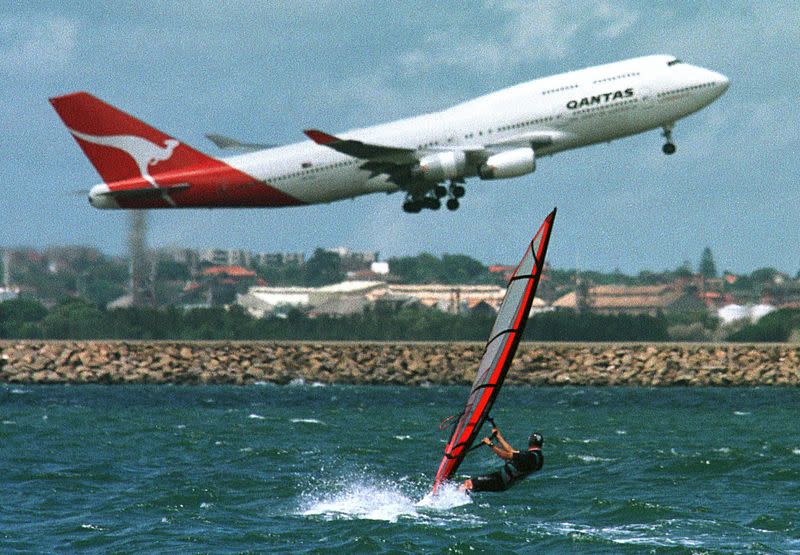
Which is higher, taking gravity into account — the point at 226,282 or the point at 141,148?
the point at 141,148

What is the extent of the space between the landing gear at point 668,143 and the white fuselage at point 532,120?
0.70 ft

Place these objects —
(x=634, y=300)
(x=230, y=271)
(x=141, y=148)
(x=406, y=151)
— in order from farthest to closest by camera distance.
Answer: (x=634, y=300) < (x=230, y=271) < (x=141, y=148) < (x=406, y=151)

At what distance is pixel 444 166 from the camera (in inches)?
2697

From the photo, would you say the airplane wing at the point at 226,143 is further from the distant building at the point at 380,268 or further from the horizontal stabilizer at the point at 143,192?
the distant building at the point at 380,268

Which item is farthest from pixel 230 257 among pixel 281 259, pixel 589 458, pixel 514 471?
pixel 514 471

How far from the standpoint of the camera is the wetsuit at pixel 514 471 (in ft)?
107

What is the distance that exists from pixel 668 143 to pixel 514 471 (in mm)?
36966

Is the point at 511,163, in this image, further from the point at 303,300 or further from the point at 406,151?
the point at 303,300

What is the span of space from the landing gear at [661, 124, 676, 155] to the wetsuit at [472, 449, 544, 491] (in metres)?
36.0

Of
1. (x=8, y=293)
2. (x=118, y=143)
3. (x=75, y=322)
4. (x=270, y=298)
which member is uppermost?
(x=118, y=143)

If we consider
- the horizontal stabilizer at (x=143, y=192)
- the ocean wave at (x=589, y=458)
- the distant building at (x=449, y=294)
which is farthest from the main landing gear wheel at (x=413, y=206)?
the distant building at (x=449, y=294)

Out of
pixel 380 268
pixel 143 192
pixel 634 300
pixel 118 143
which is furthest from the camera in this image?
pixel 380 268

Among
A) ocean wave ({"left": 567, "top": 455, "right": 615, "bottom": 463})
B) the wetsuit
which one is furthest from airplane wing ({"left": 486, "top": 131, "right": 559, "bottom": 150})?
the wetsuit

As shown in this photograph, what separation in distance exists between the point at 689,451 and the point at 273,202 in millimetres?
26459
